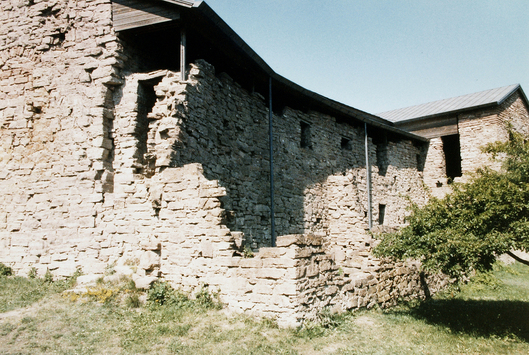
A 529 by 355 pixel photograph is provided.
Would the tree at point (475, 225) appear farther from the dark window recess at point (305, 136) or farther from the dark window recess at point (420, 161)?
the dark window recess at point (420, 161)

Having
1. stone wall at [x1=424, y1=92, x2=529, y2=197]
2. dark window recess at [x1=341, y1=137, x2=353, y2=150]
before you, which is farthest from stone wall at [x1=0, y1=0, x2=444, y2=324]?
stone wall at [x1=424, y1=92, x2=529, y2=197]

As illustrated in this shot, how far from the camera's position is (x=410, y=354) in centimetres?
652

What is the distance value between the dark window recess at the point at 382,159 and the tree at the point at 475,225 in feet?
29.4

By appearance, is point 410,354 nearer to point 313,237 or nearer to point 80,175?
point 313,237

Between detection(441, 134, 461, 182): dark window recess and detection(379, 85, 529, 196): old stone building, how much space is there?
56 millimetres

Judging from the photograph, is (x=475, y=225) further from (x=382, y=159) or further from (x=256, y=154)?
(x=382, y=159)

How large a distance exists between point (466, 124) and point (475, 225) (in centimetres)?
1434

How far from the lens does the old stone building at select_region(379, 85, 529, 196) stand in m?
19.8

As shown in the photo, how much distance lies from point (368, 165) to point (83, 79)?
11.1m

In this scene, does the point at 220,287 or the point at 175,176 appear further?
the point at 175,176

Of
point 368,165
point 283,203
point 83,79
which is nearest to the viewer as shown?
point 83,79

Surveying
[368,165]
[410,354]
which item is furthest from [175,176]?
[368,165]

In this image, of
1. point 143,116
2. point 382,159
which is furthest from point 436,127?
point 143,116

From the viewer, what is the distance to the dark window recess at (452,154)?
23.4m
